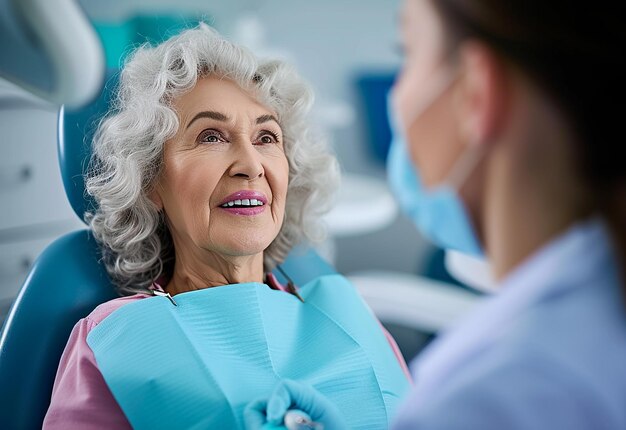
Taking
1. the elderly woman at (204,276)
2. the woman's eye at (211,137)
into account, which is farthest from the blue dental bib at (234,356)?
the woman's eye at (211,137)

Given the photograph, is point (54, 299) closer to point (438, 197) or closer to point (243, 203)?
point (243, 203)

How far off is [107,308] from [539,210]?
2.71 ft

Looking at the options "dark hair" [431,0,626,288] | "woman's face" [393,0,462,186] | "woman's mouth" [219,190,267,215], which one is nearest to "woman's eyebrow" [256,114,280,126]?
"woman's mouth" [219,190,267,215]

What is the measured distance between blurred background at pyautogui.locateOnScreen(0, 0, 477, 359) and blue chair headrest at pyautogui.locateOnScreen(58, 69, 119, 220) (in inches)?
6.4

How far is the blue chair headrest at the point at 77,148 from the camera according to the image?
4.43ft

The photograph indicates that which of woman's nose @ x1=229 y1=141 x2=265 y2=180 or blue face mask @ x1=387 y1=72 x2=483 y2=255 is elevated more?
blue face mask @ x1=387 y1=72 x2=483 y2=255

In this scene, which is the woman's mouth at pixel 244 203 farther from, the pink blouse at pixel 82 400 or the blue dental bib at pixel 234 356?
the pink blouse at pixel 82 400

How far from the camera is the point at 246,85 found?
131 cm

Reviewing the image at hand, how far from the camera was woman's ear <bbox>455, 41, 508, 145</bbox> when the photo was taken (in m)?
0.62

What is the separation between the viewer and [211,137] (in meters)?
1.28

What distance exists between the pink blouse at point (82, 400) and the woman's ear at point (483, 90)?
725 mm

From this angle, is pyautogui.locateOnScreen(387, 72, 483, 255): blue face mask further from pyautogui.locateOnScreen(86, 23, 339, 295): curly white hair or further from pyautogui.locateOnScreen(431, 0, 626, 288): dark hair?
pyautogui.locateOnScreen(86, 23, 339, 295): curly white hair

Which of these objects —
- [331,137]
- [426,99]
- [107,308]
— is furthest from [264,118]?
[331,137]

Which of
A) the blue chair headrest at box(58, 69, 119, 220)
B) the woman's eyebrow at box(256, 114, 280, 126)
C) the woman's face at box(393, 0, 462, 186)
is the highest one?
the woman's face at box(393, 0, 462, 186)
